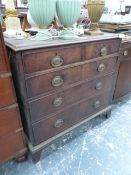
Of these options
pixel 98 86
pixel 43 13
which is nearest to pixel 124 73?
pixel 98 86

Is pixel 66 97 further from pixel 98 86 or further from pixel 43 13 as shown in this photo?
pixel 43 13

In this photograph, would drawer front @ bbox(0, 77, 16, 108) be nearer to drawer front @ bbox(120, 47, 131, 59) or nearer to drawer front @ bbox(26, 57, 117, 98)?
drawer front @ bbox(26, 57, 117, 98)

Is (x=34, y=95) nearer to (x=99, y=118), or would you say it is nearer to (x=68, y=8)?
(x=68, y=8)

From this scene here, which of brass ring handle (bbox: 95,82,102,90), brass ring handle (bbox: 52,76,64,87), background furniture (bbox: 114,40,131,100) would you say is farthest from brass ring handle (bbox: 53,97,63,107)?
background furniture (bbox: 114,40,131,100)

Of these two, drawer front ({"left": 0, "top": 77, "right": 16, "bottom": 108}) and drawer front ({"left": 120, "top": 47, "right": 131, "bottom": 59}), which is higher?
drawer front ({"left": 120, "top": 47, "right": 131, "bottom": 59})

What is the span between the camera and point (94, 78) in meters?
1.25

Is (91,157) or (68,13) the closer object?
(68,13)

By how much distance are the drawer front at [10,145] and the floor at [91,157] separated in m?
0.17

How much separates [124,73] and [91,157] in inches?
33.2

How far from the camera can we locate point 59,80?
1018 mm

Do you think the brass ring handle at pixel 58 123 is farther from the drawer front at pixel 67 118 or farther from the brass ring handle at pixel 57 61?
the brass ring handle at pixel 57 61

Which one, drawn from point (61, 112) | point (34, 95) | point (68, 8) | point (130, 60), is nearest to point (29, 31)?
point (68, 8)

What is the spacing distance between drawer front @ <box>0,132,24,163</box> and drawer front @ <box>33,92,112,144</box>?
0.11 metres

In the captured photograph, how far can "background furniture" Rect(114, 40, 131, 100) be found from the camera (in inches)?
55.7
